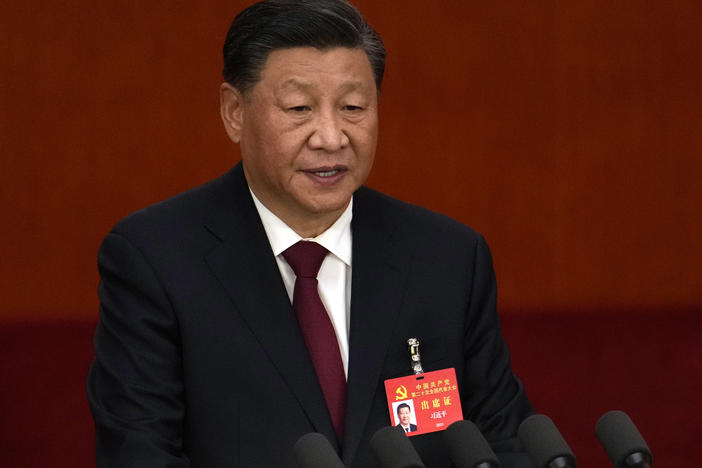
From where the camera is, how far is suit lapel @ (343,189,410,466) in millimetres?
1510

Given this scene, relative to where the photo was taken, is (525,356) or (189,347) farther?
(525,356)

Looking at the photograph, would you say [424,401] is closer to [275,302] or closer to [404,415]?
[404,415]

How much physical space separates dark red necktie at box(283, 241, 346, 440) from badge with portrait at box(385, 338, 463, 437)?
72 millimetres

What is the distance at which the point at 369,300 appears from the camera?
159 cm

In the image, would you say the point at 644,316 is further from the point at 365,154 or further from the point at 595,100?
the point at 365,154

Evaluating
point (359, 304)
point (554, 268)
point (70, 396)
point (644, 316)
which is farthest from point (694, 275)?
point (359, 304)

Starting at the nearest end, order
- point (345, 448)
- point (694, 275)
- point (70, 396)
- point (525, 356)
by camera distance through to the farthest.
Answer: point (345, 448) < point (70, 396) < point (525, 356) < point (694, 275)

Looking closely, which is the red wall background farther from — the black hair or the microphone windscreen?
the microphone windscreen

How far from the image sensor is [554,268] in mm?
3309

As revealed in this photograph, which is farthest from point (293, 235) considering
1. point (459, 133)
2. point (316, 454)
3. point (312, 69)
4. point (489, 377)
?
point (459, 133)

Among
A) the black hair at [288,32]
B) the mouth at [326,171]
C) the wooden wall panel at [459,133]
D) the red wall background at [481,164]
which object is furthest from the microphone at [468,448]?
the wooden wall panel at [459,133]

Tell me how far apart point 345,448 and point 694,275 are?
2207 mm

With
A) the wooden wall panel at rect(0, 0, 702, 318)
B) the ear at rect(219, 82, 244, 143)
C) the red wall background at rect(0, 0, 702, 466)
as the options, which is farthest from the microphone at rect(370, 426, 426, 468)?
the wooden wall panel at rect(0, 0, 702, 318)

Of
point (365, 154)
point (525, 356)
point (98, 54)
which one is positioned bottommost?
point (525, 356)
